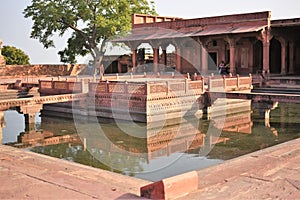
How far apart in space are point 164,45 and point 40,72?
34.6 ft

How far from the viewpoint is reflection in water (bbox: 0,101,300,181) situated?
9266mm

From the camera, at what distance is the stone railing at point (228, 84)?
52.2 ft

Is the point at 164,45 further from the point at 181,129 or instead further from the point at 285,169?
the point at 285,169

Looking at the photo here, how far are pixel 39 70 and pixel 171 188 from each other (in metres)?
29.2

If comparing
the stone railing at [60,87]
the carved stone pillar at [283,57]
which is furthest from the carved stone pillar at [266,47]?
the stone railing at [60,87]

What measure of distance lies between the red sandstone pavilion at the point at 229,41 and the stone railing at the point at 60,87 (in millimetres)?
8041

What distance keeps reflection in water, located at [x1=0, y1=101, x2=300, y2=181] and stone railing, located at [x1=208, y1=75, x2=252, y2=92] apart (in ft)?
3.58

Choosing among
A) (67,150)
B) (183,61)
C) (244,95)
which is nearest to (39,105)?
(67,150)

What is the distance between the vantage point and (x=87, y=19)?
30547 millimetres

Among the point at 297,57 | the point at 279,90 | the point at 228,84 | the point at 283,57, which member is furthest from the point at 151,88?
the point at 297,57

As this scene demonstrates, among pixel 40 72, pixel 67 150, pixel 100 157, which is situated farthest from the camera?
pixel 40 72

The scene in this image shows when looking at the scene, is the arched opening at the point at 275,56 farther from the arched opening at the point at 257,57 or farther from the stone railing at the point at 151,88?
the stone railing at the point at 151,88

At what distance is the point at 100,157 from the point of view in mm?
9875

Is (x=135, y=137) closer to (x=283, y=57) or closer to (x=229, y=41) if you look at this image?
(x=229, y=41)
